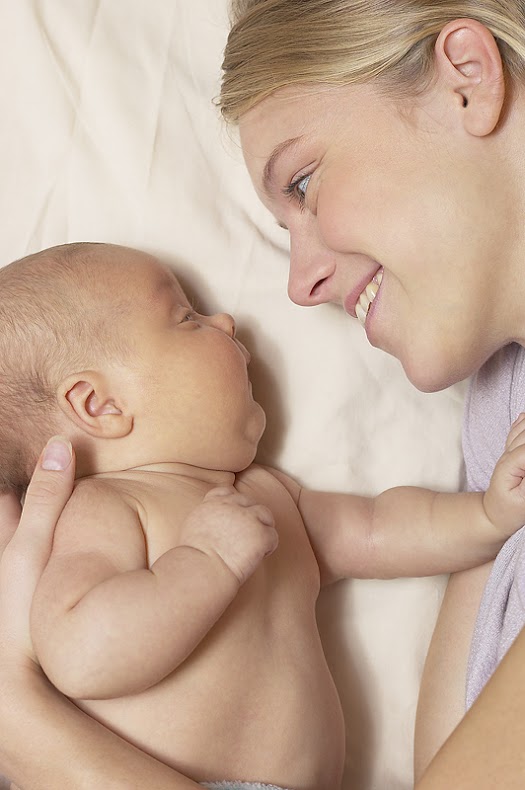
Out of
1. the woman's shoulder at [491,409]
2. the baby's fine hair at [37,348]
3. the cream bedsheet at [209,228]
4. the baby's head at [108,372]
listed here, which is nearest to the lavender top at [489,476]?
the woman's shoulder at [491,409]

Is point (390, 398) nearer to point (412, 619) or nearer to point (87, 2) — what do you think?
point (412, 619)

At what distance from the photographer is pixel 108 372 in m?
1.42

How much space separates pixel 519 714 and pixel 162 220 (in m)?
1.07

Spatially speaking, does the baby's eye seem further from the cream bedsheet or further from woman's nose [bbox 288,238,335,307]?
the cream bedsheet

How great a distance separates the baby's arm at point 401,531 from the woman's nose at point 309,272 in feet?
1.20

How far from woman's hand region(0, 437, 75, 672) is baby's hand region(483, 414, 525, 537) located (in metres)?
0.64

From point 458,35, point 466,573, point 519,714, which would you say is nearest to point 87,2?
point 458,35

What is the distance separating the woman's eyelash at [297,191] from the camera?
54.1 inches

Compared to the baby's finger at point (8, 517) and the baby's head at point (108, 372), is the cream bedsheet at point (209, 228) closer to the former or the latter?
the baby's head at point (108, 372)

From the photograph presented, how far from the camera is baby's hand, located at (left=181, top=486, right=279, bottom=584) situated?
49.6 inches

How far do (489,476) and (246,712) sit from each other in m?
0.59

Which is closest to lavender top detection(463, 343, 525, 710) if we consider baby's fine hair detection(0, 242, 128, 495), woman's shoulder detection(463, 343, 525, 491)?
woman's shoulder detection(463, 343, 525, 491)

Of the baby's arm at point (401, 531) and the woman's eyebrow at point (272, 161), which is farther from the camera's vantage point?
the baby's arm at point (401, 531)

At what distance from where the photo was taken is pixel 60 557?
4.18 feet
